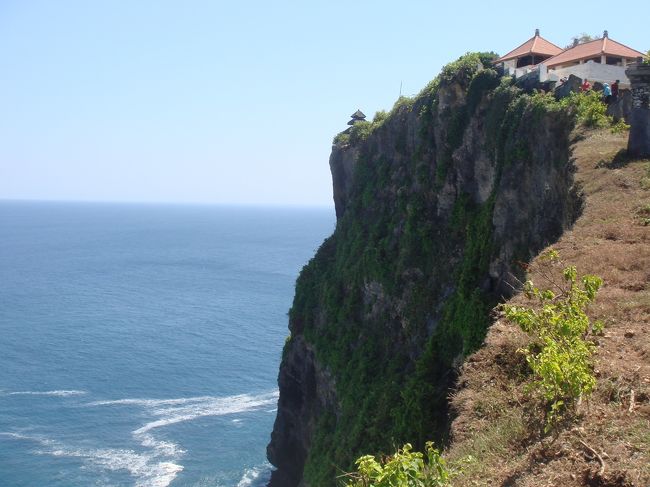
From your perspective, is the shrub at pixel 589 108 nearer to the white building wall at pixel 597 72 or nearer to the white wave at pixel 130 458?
the white building wall at pixel 597 72

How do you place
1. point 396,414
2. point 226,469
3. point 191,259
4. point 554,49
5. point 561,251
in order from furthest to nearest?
point 191,259
point 226,469
point 554,49
point 396,414
point 561,251

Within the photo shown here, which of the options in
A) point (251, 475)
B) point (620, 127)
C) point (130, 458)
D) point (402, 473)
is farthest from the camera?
point (130, 458)

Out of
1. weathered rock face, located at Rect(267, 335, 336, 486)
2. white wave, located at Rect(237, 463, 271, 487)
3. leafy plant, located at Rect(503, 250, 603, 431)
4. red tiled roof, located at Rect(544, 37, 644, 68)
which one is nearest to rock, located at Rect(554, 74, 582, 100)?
red tiled roof, located at Rect(544, 37, 644, 68)

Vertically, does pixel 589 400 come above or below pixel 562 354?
below

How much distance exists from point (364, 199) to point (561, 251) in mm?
23816

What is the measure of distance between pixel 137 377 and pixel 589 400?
55.1 m

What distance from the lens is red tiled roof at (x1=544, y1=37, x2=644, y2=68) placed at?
31.5 meters

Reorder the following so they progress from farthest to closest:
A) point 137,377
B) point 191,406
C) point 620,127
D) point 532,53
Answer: point 137,377 < point 191,406 < point 532,53 < point 620,127

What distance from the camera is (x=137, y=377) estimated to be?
58.4 metres

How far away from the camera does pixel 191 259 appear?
138 m

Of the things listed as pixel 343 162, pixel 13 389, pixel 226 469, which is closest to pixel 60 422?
pixel 13 389

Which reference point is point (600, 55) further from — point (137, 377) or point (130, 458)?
point (137, 377)

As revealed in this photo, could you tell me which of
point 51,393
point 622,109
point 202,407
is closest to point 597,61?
point 622,109

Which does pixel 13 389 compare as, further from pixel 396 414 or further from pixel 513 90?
pixel 513 90
